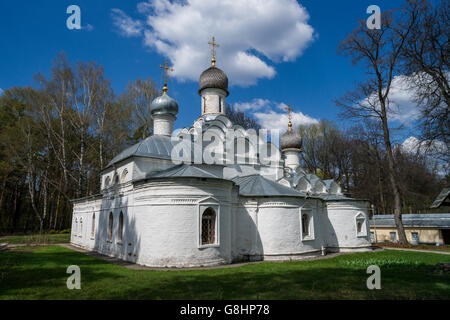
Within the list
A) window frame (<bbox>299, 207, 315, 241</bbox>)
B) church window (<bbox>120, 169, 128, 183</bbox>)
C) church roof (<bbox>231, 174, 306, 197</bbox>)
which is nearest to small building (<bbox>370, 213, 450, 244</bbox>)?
window frame (<bbox>299, 207, 315, 241</bbox>)

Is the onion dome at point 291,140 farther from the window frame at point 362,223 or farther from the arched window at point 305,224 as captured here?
the arched window at point 305,224

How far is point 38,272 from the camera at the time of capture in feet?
28.1

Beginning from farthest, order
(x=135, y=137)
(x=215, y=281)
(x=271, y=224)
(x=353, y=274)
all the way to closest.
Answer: (x=135, y=137) < (x=271, y=224) < (x=353, y=274) < (x=215, y=281)

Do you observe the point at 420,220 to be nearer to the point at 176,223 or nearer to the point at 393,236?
the point at 393,236

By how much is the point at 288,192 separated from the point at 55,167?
74.6ft

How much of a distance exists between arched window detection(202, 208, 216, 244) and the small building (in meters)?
14.9

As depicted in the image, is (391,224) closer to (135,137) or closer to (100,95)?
(135,137)

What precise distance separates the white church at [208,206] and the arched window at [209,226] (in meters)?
0.03

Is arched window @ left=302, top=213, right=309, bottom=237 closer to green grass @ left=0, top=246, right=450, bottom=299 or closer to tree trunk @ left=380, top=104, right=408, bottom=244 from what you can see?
green grass @ left=0, top=246, right=450, bottom=299

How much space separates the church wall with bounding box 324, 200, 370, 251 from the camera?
15.1 metres

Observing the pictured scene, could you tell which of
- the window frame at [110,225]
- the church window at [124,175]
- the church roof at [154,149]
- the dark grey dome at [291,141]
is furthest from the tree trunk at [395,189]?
the window frame at [110,225]

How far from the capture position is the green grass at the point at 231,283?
5.94 metres

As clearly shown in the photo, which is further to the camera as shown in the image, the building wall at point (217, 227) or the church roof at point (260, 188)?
the church roof at point (260, 188)
